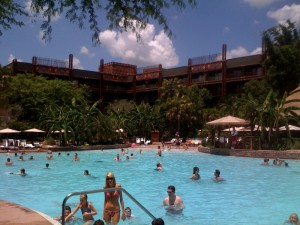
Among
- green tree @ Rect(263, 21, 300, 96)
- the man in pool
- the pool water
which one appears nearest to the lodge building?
green tree @ Rect(263, 21, 300, 96)

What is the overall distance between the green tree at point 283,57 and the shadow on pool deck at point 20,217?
36674mm

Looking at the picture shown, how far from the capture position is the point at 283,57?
39312 millimetres

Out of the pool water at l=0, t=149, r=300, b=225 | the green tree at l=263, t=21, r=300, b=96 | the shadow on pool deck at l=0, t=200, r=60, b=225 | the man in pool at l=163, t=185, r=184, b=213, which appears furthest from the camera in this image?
the green tree at l=263, t=21, r=300, b=96

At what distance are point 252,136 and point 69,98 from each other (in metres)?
27.1

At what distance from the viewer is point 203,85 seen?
5466cm

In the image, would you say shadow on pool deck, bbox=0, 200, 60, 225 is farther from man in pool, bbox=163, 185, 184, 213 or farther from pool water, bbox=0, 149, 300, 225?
man in pool, bbox=163, 185, 184, 213

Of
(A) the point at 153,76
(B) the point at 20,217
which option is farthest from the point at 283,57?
(B) the point at 20,217

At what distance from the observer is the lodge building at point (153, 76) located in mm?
50594

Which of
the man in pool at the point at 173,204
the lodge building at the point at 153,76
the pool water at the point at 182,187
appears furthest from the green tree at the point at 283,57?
the man in pool at the point at 173,204

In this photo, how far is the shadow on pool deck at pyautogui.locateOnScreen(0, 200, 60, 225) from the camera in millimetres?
5668

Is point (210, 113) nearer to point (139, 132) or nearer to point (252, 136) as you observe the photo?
point (139, 132)

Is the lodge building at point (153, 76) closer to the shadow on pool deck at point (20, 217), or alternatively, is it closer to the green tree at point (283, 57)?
the green tree at point (283, 57)

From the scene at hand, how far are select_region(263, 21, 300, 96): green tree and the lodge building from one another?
4.84 m

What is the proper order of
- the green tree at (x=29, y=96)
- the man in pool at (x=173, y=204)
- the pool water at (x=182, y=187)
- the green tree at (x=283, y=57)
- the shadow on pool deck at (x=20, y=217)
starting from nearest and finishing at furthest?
the shadow on pool deck at (x=20, y=217), the man in pool at (x=173, y=204), the pool water at (x=182, y=187), the green tree at (x=283, y=57), the green tree at (x=29, y=96)
